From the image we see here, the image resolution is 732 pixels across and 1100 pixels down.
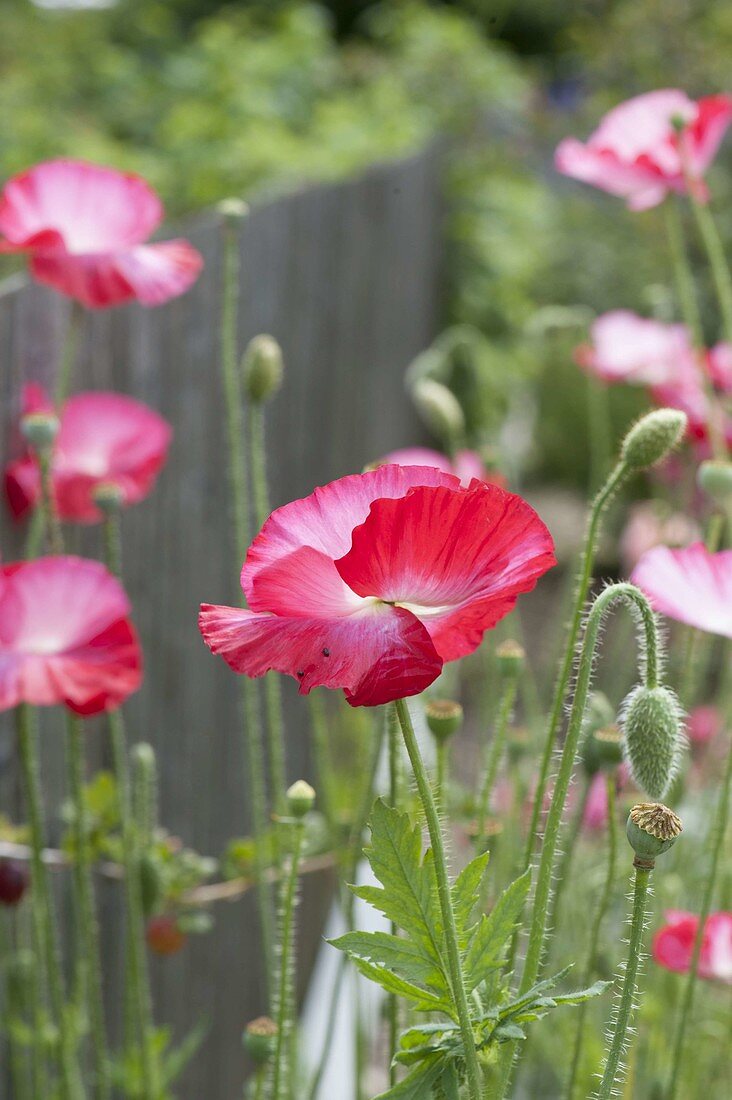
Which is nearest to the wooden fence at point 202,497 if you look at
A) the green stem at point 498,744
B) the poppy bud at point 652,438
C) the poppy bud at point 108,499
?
the poppy bud at point 108,499

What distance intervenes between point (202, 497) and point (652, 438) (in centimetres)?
156

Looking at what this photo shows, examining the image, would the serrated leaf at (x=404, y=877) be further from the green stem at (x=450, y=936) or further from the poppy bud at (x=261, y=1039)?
the poppy bud at (x=261, y=1039)

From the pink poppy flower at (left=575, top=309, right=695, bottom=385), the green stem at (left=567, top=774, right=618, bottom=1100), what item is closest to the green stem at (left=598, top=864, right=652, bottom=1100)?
the green stem at (left=567, top=774, right=618, bottom=1100)

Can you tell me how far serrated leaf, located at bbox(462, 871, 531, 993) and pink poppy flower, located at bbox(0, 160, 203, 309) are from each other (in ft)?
2.49

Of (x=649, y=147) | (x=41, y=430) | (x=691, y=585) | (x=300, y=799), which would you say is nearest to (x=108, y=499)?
(x=41, y=430)

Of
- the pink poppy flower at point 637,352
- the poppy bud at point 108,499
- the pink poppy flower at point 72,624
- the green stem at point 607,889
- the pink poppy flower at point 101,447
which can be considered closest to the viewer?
the green stem at point 607,889

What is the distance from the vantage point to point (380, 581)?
2.21ft

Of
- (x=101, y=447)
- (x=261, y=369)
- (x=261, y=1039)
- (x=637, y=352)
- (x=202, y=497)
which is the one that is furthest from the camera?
(x=202, y=497)

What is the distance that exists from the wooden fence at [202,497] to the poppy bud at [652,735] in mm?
968

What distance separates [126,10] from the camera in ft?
29.0

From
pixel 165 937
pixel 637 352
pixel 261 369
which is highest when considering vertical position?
pixel 637 352

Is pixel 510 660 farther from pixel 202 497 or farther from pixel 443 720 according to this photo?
pixel 202 497

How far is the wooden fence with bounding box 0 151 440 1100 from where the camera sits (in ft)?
6.17

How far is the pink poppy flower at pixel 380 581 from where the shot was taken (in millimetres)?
646
